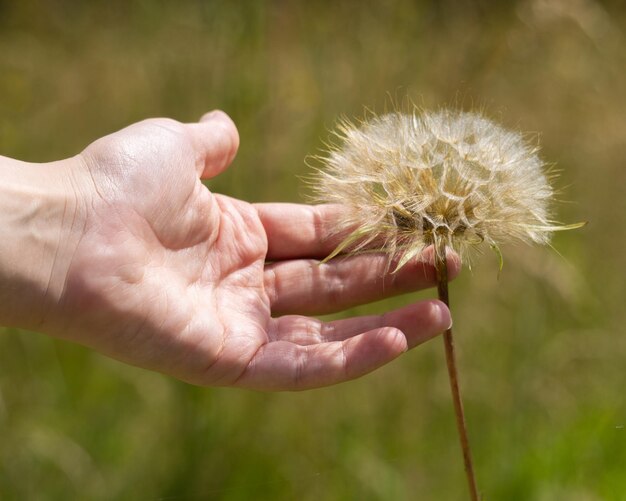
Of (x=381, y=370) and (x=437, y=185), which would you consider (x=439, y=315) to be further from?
(x=381, y=370)

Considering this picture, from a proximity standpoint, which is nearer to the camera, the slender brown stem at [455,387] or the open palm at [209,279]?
the slender brown stem at [455,387]

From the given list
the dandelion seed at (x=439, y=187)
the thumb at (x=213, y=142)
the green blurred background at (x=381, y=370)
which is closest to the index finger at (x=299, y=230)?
the thumb at (x=213, y=142)

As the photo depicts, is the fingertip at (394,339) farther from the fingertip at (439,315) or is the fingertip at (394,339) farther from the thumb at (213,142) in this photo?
the thumb at (213,142)

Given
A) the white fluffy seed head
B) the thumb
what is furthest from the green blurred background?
the white fluffy seed head

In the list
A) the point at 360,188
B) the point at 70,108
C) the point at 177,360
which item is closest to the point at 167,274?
the point at 177,360

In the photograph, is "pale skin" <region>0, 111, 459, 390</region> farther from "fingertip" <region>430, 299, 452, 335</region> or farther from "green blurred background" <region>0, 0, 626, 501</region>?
"green blurred background" <region>0, 0, 626, 501</region>

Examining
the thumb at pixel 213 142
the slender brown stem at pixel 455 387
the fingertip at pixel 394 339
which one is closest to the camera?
the slender brown stem at pixel 455 387
